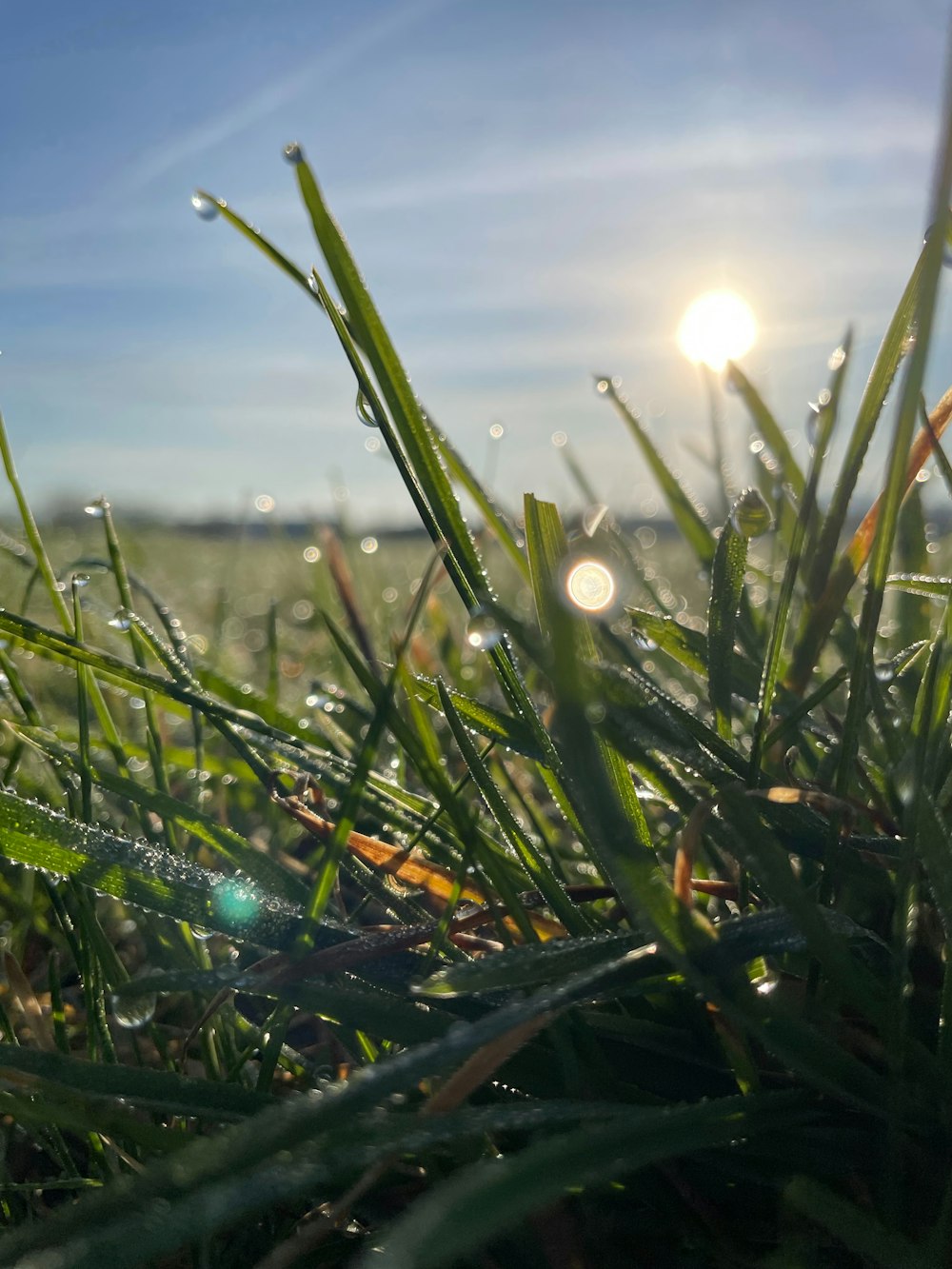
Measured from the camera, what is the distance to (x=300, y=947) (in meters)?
0.61

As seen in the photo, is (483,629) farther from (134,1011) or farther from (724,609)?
(134,1011)

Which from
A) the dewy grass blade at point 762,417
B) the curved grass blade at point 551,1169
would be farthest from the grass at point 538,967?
the dewy grass blade at point 762,417

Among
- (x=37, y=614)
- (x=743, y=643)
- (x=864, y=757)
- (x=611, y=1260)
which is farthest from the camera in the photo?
(x=37, y=614)

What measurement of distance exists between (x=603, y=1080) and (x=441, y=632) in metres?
0.90

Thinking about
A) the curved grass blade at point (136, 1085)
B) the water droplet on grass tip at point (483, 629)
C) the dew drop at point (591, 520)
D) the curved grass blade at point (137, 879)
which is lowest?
the curved grass blade at point (136, 1085)

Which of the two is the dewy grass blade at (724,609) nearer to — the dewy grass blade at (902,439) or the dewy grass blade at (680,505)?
the dewy grass blade at (902,439)

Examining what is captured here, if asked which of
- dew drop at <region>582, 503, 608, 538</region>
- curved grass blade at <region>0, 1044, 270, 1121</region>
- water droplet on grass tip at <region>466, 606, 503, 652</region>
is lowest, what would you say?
curved grass blade at <region>0, 1044, 270, 1121</region>

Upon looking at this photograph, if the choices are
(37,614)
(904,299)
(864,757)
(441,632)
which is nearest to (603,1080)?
(864,757)

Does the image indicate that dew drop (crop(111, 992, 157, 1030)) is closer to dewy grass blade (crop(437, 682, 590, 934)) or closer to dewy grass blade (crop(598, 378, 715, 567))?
dewy grass blade (crop(437, 682, 590, 934))

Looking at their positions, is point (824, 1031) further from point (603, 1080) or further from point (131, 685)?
point (131, 685)

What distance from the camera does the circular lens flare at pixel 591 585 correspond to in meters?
0.61

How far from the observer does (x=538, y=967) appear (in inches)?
22.8

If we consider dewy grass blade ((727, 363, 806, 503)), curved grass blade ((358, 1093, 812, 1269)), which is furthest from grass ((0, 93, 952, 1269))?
dewy grass blade ((727, 363, 806, 503))

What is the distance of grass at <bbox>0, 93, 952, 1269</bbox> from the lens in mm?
484
